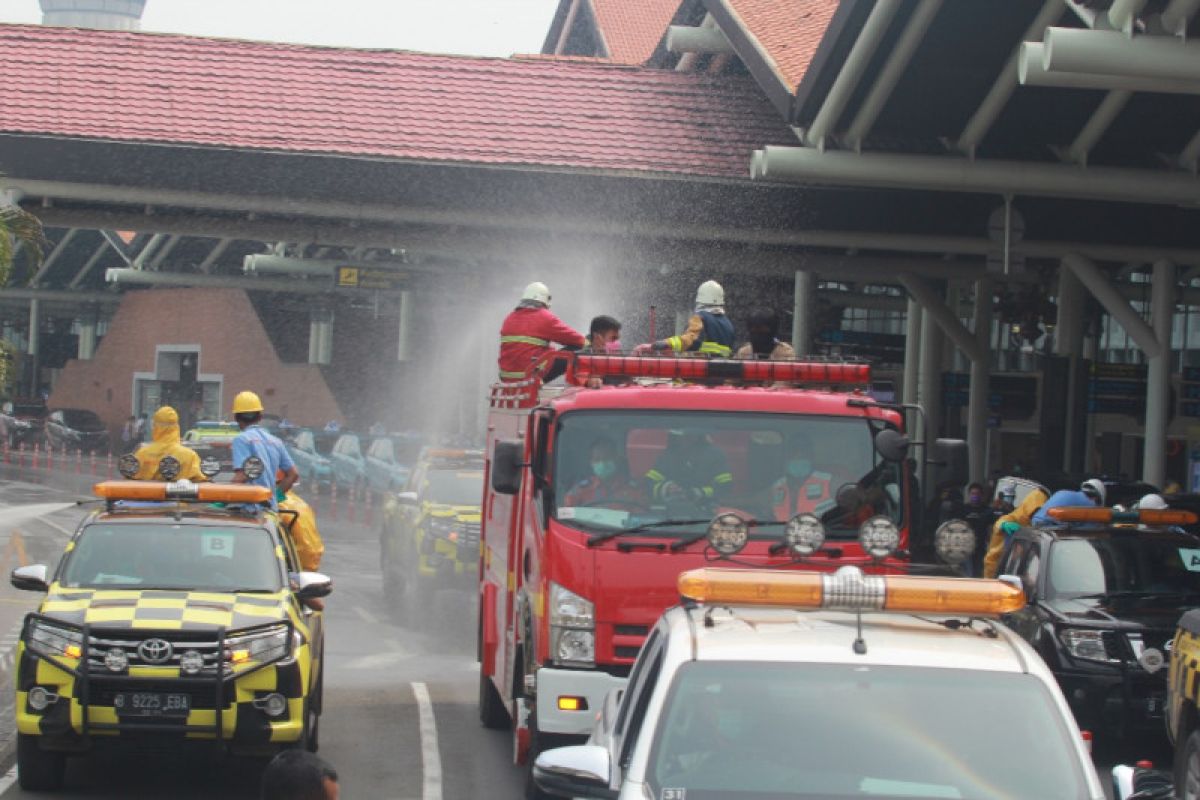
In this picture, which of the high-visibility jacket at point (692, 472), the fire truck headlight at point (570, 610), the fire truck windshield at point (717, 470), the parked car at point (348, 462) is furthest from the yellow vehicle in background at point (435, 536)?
the parked car at point (348, 462)

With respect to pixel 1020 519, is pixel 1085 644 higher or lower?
lower

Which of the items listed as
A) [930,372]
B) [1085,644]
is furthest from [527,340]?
[930,372]

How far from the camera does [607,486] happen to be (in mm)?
10281

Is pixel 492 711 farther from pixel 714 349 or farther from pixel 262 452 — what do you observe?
pixel 714 349

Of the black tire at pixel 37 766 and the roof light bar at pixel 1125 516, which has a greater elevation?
the roof light bar at pixel 1125 516

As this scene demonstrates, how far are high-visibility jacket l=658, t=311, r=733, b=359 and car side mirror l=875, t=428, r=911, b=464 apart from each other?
2305 millimetres

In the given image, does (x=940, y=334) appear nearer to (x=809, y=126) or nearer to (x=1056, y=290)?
(x=1056, y=290)

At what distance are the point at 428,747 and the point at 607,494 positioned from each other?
304 centimetres

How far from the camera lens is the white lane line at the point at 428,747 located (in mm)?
10977

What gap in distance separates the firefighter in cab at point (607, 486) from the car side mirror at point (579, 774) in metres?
4.51

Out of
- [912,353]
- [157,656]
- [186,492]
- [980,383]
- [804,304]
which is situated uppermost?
[804,304]

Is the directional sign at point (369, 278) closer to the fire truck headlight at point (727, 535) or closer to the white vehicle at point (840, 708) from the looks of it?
the fire truck headlight at point (727, 535)

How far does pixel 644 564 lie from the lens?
32.1 ft

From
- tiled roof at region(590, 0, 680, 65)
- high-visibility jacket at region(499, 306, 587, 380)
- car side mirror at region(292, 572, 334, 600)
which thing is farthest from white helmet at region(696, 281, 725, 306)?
tiled roof at region(590, 0, 680, 65)
